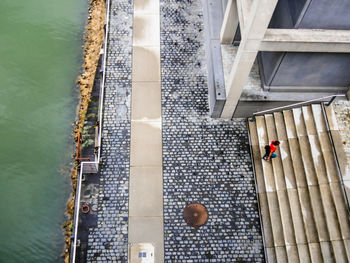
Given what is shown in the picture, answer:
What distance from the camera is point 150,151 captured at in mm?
12781

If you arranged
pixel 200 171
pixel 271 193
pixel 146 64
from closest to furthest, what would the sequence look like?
pixel 271 193 < pixel 200 171 < pixel 146 64

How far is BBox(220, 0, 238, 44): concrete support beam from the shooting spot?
12.8m

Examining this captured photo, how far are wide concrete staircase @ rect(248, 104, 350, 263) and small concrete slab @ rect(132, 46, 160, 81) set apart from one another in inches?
232

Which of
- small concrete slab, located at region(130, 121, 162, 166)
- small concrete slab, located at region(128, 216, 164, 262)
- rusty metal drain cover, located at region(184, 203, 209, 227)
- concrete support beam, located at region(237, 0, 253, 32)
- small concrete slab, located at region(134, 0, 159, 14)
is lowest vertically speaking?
small concrete slab, located at region(128, 216, 164, 262)

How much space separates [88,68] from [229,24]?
7472 millimetres

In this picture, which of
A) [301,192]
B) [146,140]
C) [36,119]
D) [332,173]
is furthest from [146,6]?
[332,173]

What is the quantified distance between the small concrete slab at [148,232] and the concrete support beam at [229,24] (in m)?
8.80

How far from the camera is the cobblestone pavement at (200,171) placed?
11.1m

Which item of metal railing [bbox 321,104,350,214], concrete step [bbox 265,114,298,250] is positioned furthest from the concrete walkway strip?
metal railing [bbox 321,104,350,214]

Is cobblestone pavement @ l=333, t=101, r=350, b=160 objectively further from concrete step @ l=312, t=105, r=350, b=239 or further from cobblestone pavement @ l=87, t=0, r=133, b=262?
cobblestone pavement @ l=87, t=0, r=133, b=262

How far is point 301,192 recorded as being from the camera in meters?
11.1

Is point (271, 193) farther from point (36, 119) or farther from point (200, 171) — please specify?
point (36, 119)

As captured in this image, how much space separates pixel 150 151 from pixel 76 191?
337cm

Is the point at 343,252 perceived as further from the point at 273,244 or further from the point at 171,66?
the point at 171,66
